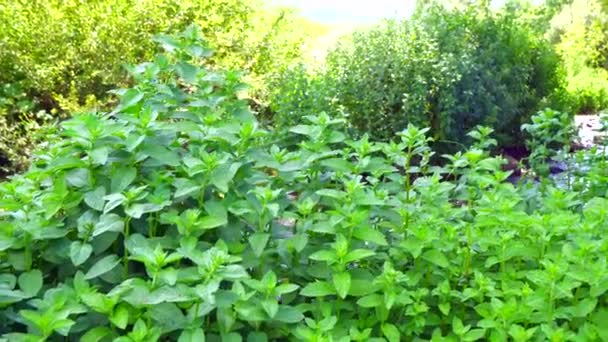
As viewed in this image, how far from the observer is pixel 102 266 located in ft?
5.67

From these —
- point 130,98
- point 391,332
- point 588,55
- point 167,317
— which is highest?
point 130,98

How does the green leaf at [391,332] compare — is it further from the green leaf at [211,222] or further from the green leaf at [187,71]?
the green leaf at [187,71]

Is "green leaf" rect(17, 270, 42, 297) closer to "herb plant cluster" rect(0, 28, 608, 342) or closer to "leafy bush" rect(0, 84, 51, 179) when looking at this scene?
"herb plant cluster" rect(0, 28, 608, 342)

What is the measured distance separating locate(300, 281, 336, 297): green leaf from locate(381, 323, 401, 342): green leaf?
134 millimetres

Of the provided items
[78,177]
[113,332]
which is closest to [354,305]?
[113,332]

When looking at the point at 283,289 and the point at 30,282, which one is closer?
the point at 283,289

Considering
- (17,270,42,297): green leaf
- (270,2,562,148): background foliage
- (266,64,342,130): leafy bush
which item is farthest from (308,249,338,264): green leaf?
(270,2,562,148): background foliage

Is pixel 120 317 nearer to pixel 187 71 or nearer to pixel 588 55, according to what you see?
pixel 187 71

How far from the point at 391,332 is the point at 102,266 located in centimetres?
64

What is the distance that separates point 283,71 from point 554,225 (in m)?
4.33

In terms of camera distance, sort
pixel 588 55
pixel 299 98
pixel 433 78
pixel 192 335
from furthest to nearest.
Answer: pixel 588 55, pixel 433 78, pixel 299 98, pixel 192 335

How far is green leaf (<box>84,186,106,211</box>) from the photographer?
1.76 m

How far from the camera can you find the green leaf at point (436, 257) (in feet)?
6.02

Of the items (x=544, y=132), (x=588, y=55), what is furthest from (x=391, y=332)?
(x=588, y=55)
